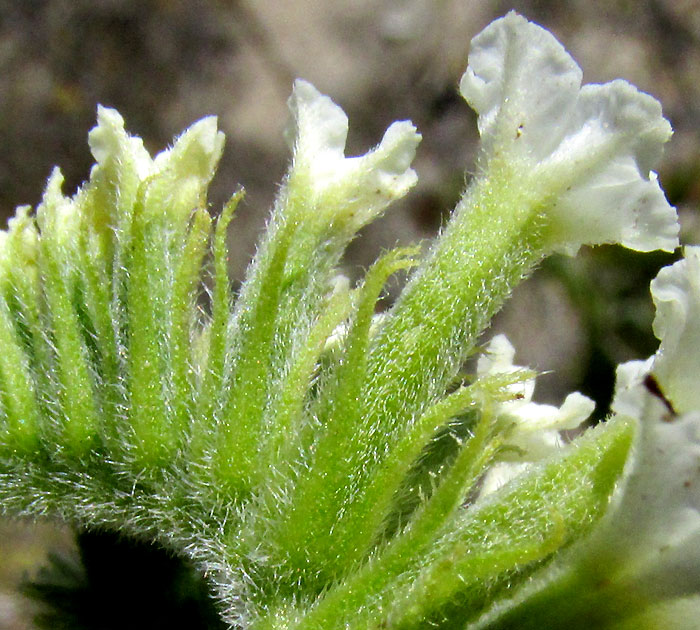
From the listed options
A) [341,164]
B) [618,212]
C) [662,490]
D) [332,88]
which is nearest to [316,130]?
[341,164]

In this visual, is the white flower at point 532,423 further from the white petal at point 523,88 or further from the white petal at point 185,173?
the white petal at point 185,173

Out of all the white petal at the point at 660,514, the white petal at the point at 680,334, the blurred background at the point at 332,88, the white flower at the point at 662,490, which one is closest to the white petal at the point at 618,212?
the white petal at the point at 680,334

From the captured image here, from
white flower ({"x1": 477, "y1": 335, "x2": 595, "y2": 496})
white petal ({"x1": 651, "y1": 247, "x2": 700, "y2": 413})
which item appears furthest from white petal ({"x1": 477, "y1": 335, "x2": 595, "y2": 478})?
white petal ({"x1": 651, "y1": 247, "x2": 700, "y2": 413})

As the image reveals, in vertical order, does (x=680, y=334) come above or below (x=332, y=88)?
below

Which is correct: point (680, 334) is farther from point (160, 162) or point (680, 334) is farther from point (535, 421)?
point (160, 162)

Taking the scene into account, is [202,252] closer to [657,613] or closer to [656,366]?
[656,366]

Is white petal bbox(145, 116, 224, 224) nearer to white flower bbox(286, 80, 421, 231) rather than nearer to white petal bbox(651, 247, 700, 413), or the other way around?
white flower bbox(286, 80, 421, 231)

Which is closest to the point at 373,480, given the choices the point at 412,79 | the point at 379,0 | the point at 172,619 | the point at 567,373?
the point at 172,619
